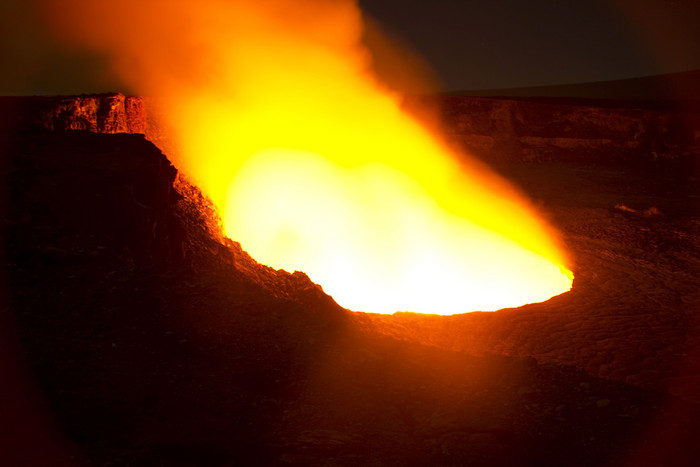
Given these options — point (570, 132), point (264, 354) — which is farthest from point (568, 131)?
point (264, 354)

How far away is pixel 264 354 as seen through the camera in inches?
181

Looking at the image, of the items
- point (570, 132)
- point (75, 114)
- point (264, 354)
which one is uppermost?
point (570, 132)

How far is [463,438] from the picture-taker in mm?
3787

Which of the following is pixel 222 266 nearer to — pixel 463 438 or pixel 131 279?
pixel 131 279

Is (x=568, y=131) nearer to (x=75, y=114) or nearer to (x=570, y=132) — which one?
(x=570, y=132)

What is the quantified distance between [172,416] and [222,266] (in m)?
2.06

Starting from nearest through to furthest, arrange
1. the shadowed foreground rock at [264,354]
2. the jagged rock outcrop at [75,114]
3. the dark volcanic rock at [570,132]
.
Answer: the shadowed foreground rock at [264,354] < the jagged rock outcrop at [75,114] < the dark volcanic rock at [570,132]

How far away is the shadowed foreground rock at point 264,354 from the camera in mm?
3689

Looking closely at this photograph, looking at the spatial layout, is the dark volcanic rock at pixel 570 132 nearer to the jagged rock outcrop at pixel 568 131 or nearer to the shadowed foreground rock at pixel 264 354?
the jagged rock outcrop at pixel 568 131

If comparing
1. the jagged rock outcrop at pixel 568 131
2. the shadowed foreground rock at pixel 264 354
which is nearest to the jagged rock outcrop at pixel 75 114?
the shadowed foreground rock at pixel 264 354

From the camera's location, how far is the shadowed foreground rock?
3.69 metres

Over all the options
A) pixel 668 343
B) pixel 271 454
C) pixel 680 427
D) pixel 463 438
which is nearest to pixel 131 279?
pixel 271 454

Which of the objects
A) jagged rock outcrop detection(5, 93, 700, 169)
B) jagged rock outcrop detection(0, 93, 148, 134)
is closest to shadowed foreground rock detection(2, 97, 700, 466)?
jagged rock outcrop detection(0, 93, 148, 134)

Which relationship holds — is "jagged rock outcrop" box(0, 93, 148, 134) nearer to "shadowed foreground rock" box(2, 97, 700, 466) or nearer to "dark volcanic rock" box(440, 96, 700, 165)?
"shadowed foreground rock" box(2, 97, 700, 466)
